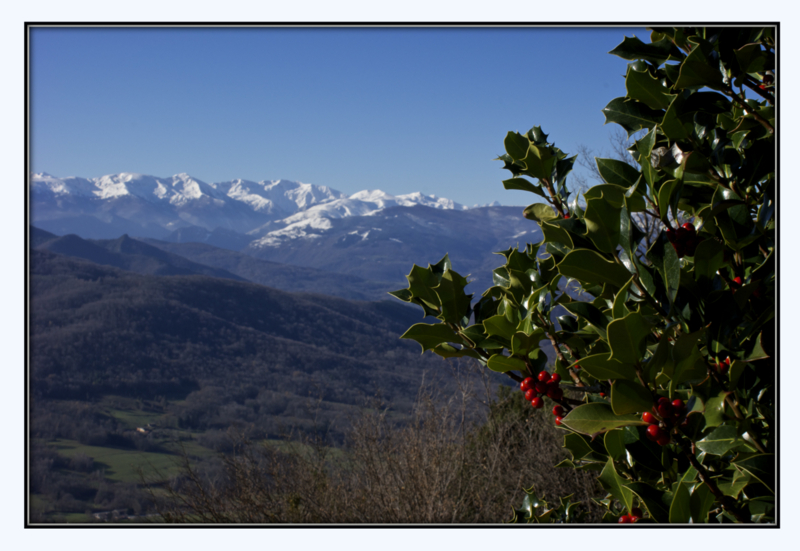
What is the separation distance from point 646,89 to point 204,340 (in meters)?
60.4

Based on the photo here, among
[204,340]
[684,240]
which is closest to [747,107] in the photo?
[684,240]

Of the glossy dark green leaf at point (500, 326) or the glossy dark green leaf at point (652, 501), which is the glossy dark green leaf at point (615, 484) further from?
the glossy dark green leaf at point (500, 326)

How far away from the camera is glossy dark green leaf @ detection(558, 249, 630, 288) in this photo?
83 cm

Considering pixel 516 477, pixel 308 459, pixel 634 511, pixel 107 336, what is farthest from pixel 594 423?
pixel 107 336

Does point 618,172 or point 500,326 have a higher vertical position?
point 618,172

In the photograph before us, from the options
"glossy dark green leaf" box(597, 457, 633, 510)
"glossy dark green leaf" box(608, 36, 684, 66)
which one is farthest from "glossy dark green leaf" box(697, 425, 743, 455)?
"glossy dark green leaf" box(608, 36, 684, 66)

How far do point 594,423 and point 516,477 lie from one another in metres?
8.21

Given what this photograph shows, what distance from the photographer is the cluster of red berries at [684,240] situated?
100 cm

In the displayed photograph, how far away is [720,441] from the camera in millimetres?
861

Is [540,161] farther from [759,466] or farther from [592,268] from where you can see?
[759,466]

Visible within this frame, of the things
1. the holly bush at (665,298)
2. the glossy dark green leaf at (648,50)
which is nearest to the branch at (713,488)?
the holly bush at (665,298)

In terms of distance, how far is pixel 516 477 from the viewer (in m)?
8.23

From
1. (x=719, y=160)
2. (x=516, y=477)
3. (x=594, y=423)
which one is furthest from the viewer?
(x=516, y=477)
